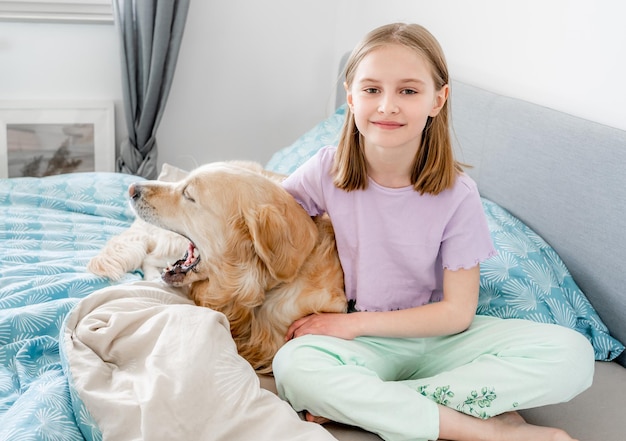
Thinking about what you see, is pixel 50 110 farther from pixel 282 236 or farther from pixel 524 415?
pixel 524 415

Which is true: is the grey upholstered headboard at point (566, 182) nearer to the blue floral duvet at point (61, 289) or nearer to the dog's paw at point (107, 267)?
the blue floral duvet at point (61, 289)

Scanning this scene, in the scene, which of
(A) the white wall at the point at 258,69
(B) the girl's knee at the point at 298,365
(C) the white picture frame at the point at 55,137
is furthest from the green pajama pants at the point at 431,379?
(C) the white picture frame at the point at 55,137

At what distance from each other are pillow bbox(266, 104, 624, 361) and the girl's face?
1.41ft

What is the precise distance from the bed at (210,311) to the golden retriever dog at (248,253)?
88mm

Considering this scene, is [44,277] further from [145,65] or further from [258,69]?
[258,69]

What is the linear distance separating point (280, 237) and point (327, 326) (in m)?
0.22

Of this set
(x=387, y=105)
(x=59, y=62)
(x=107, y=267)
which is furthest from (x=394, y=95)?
(x=59, y=62)

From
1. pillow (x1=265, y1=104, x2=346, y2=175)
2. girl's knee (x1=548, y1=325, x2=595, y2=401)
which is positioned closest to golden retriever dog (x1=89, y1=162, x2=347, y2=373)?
girl's knee (x1=548, y1=325, x2=595, y2=401)

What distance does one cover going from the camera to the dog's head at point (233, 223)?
1523 millimetres

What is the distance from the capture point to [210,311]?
1473 millimetres

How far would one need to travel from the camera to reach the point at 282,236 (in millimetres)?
1518

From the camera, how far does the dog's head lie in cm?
152

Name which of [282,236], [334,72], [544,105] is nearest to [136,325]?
[282,236]

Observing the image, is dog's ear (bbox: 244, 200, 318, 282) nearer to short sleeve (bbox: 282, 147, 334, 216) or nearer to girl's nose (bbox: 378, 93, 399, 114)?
short sleeve (bbox: 282, 147, 334, 216)
